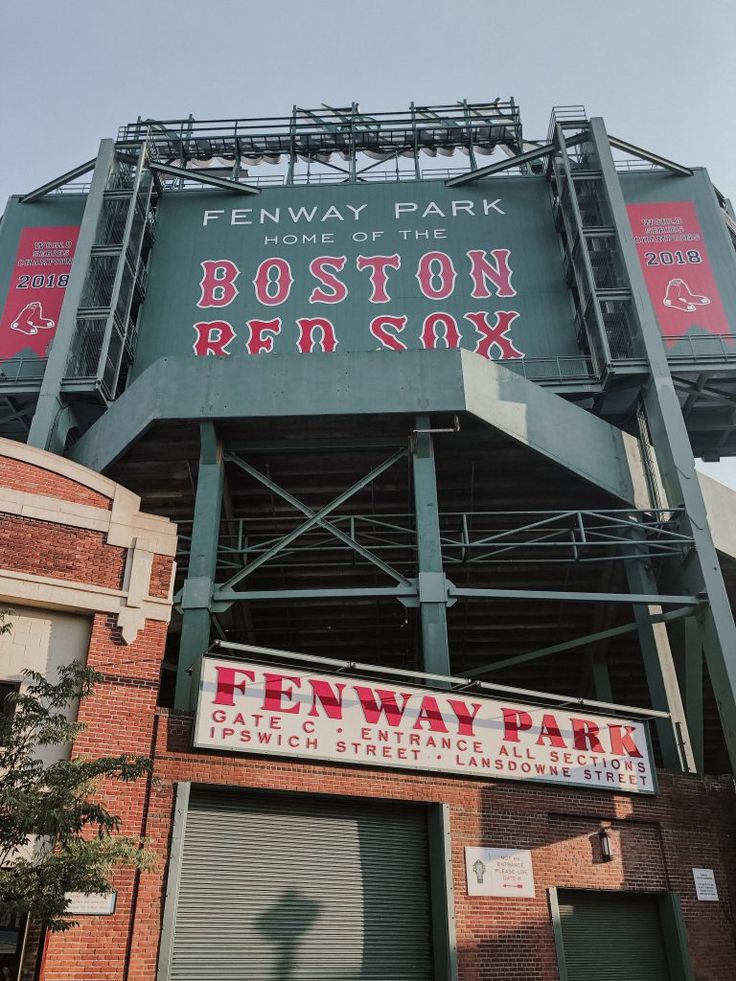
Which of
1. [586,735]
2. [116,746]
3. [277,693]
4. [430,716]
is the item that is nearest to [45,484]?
[116,746]

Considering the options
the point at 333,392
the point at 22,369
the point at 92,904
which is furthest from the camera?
the point at 22,369

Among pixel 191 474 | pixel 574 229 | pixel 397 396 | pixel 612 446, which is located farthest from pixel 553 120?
pixel 191 474

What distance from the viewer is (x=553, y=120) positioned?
95.9 ft

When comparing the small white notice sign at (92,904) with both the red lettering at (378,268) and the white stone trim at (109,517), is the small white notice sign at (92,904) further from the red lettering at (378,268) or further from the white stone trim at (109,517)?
the red lettering at (378,268)

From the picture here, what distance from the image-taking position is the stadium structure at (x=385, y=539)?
45.2ft

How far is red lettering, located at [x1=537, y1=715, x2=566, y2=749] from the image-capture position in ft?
52.5

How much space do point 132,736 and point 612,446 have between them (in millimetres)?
13979

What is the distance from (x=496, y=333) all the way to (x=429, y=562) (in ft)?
35.5

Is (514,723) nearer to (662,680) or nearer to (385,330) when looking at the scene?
(662,680)

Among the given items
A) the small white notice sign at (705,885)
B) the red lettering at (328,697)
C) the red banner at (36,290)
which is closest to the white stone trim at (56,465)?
the red lettering at (328,697)

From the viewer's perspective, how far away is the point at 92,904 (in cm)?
1188

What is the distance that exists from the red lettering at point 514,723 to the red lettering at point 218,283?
54.3ft

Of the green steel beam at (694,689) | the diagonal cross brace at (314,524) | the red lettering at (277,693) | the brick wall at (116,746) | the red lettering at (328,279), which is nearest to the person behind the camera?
the brick wall at (116,746)

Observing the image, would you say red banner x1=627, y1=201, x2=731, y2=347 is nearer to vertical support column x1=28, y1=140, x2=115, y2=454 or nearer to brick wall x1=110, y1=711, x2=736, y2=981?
brick wall x1=110, y1=711, x2=736, y2=981
